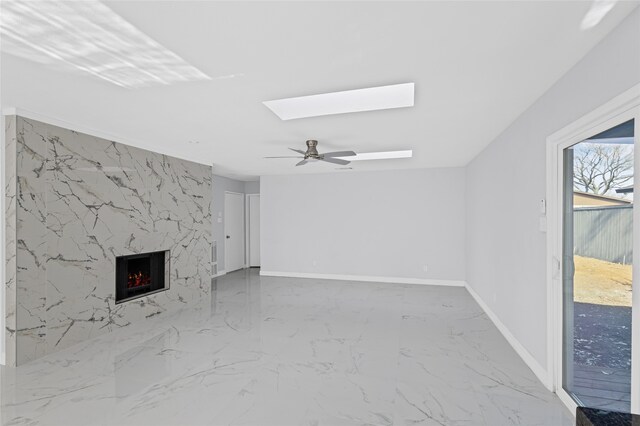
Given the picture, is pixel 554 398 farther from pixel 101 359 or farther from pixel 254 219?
pixel 254 219

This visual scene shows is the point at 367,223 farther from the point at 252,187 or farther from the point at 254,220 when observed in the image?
the point at 252,187

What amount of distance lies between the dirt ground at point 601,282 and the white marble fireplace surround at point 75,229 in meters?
4.77

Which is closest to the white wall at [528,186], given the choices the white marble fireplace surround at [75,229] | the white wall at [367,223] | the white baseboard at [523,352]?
the white baseboard at [523,352]

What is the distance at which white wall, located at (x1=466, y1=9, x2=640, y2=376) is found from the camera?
5.89 feet

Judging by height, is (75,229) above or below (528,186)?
below

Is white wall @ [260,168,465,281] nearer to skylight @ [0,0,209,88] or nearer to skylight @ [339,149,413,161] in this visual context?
skylight @ [339,149,413,161]

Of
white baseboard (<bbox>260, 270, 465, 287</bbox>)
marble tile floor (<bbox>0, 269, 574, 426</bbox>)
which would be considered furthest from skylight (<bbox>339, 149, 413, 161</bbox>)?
white baseboard (<bbox>260, 270, 465, 287</bbox>)

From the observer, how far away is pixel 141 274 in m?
4.64

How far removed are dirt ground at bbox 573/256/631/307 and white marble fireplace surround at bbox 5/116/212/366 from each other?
477 cm

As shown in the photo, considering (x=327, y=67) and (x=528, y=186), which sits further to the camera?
(x=528, y=186)

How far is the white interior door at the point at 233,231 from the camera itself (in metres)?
7.96

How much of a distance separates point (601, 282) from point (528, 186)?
121cm

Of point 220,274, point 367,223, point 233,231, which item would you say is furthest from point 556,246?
point 233,231

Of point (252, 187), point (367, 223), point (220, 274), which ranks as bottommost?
point (220, 274)
